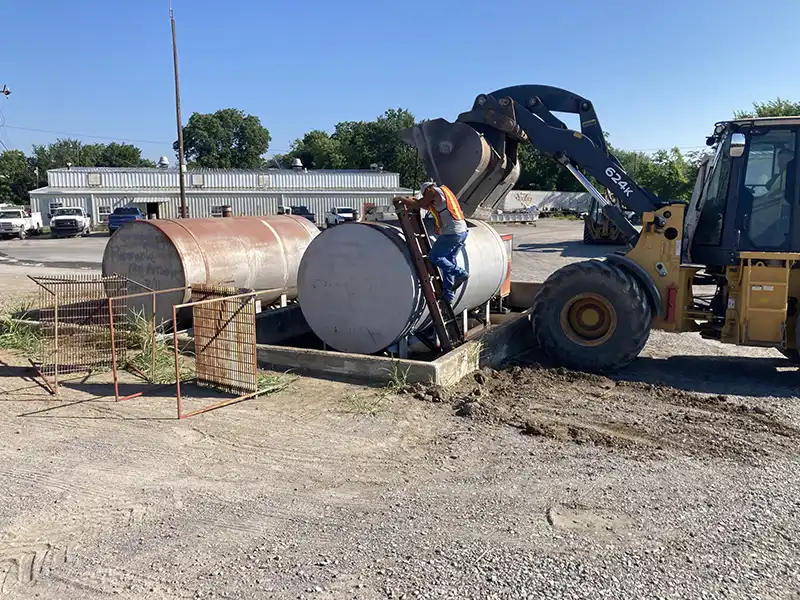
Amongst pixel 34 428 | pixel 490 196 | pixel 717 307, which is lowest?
pixel 34 428

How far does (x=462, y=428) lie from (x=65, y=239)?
122 feet

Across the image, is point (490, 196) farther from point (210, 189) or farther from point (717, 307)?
point (210, 189)

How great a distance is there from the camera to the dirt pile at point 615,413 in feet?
20.6

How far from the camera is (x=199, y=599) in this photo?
3762 millimetres

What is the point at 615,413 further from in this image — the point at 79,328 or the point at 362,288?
the point at 79,328

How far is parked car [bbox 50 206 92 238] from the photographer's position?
129 ft

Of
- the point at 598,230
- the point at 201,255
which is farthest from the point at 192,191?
the point at 201,255

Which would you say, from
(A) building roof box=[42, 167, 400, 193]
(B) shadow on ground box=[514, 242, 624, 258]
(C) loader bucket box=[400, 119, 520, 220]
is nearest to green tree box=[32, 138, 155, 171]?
(A) building roof box=[42, 167, 400, 193]

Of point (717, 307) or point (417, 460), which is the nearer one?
point (417, 460)

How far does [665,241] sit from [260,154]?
91191 mm

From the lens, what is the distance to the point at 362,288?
8516mm

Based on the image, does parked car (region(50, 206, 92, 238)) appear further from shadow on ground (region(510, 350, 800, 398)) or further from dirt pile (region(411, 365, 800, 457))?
dirt pile (region(411, 365, 800, 457))

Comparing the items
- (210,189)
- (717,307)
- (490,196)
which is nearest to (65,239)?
(210,189)

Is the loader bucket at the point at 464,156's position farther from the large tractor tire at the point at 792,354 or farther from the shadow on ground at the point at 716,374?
the large tractor tire at the point at 792,354
